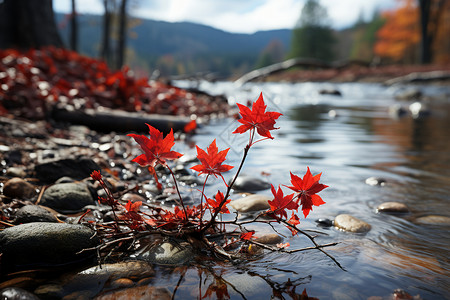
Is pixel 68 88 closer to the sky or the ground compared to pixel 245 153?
closer to the sky

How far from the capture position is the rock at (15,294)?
1.23m

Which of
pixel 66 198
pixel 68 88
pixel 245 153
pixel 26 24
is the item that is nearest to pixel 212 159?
pixel 245 153

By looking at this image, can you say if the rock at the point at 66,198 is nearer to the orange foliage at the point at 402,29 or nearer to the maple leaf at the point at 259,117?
the maple leaf at the point at 259,117

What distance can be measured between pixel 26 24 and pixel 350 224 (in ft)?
29.3

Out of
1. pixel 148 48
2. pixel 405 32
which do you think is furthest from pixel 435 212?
pixel 148 48

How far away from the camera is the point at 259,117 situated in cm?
129

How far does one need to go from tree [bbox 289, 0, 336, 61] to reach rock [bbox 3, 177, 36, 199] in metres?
54.3

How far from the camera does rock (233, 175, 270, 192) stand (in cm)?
276

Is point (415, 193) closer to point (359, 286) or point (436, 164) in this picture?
point (436, 164)

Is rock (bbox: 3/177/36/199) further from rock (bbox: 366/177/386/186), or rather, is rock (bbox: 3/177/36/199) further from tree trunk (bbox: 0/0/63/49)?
tree trunk (bbox: 0/0/63/49)

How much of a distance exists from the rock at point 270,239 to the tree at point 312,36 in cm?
5437

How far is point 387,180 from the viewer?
3.08 metres

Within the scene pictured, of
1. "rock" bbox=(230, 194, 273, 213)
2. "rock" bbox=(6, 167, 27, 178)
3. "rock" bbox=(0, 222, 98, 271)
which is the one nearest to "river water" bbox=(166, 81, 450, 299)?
"rock" bbox=(230, 194, 273, 213)

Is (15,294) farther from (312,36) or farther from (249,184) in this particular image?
(312,36)
